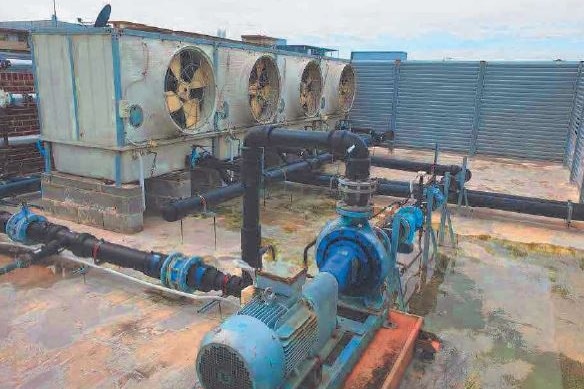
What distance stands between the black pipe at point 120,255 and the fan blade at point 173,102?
2.67 metres

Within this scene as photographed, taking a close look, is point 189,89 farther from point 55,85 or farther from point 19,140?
point 19,140

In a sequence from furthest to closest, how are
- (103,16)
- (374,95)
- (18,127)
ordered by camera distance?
(374,95), (18,127), (103,16)

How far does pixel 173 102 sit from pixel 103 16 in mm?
1594

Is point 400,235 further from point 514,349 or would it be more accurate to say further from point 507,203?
point 507,203

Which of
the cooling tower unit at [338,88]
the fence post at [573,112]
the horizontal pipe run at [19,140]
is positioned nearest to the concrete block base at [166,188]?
the horizontal pipe run at [19,140]

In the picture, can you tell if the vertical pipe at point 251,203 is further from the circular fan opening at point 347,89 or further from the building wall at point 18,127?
the circular fan opening at point 347,89

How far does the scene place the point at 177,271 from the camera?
15.4 ft

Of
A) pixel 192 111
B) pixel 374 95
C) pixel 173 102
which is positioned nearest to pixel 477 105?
pixel 374 95

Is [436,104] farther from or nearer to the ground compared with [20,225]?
farther from the ground

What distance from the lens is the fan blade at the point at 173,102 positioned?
24.6 feet

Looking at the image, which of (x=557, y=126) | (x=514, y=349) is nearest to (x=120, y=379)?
(x=514, y=349)

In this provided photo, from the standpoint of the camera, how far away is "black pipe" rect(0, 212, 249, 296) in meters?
4.59

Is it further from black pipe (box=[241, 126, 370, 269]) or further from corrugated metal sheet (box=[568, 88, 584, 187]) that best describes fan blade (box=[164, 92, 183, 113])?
corrugated metal sheet (box=[568, 88, 584, 187])

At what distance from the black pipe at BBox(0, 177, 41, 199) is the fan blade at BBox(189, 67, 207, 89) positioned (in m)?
3.17
